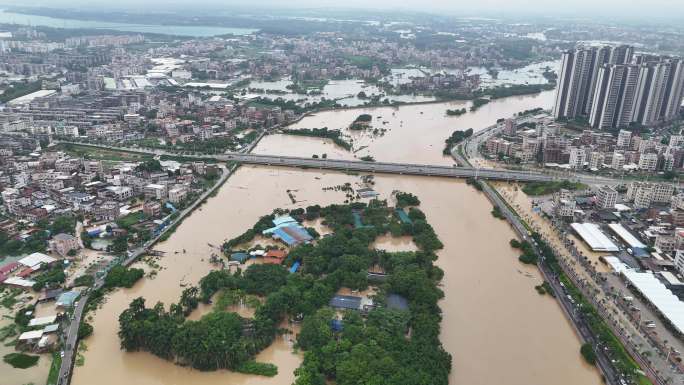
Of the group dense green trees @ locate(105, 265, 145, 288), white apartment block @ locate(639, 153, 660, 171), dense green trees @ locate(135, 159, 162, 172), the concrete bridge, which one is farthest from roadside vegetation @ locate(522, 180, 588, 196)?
dense green trees @ locate(135, 159, 162, 172)

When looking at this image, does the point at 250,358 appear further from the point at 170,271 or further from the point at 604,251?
the point at 604,251

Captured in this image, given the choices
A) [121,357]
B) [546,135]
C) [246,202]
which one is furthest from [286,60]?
[121,357]

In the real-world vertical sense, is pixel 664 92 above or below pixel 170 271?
above

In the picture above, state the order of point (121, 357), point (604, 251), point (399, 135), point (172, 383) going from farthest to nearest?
point (399, 135), point (604, 251), point (121, 357), point (172, 383)

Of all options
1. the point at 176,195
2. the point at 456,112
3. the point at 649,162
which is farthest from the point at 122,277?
the point at 456,112

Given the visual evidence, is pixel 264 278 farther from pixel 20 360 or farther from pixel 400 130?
pixel 400 130

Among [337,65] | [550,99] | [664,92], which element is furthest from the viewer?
[337,65]

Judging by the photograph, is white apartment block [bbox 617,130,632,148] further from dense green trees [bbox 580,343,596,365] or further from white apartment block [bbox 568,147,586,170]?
Answer: dense green trees [bbox 580,343,596,365]

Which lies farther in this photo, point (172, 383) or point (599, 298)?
point (599, 298)
